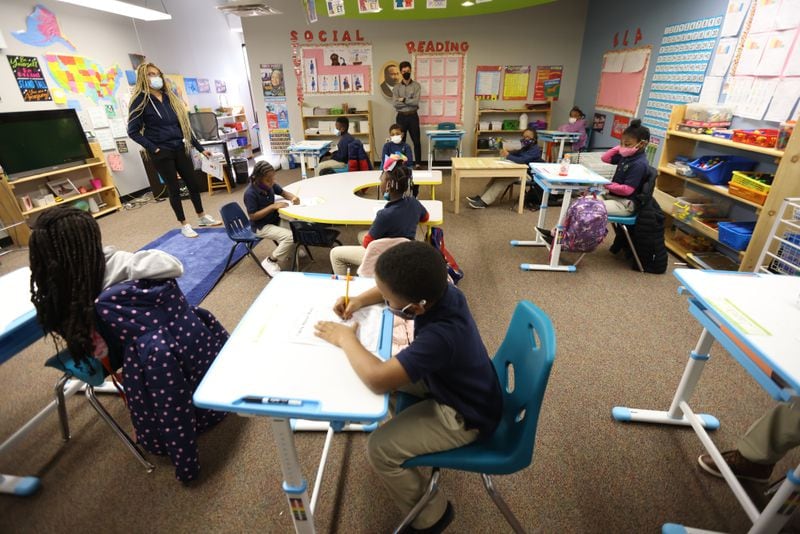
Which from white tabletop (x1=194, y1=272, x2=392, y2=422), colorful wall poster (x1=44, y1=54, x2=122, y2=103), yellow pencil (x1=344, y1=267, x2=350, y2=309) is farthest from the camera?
colorful wall poster (x1=44, y1=54, x2=122, y2=103)

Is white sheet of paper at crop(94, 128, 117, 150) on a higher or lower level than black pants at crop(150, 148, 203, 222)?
higher

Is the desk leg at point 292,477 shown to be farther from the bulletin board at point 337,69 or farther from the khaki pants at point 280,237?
the bulletin board at point 337,69

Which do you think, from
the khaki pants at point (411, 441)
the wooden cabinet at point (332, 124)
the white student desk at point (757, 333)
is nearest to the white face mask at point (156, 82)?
the wooden cabinet at point (332, 124)

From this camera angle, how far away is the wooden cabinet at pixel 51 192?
393 cm

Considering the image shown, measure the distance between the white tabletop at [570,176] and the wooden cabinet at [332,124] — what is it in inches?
161

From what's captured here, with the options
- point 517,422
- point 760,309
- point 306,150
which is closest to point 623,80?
point 306,150

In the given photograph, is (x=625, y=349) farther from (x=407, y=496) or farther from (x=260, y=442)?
(x=260, y=442)

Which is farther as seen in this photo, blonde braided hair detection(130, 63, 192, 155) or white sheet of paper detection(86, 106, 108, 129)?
white sheet of paper detection(86, 106, 108, 129)

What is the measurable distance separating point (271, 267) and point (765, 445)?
317 cm

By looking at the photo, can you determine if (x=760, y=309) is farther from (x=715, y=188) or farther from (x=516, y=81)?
(x=516, y=81)

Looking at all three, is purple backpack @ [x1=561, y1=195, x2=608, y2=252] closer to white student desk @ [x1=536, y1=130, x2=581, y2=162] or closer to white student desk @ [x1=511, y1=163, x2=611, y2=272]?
white student desk @ [x1=511, y1=163, x2=611, y2=272]

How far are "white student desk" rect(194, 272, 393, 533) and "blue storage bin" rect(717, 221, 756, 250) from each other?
3063 mm

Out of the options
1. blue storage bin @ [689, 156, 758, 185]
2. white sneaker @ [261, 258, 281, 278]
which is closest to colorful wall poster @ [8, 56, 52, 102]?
white sneaker @ [261, 258, 281, 278]

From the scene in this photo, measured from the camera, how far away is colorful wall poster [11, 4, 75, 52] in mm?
4121
